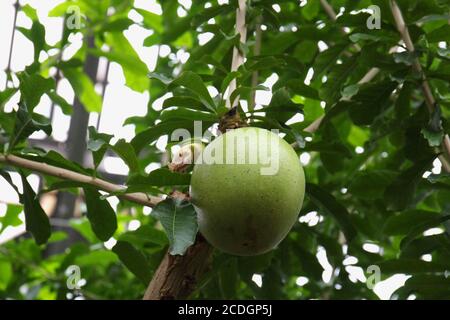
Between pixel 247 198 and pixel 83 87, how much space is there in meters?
1.05

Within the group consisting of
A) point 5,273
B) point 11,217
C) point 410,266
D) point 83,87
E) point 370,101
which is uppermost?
point 370,101

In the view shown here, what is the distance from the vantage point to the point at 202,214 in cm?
97

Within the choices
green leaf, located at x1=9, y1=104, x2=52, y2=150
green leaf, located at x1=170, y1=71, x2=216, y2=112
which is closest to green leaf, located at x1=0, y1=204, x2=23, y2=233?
green leaf, located at x1=9, y1=104, x2=52, y2=150

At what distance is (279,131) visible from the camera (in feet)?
3.70

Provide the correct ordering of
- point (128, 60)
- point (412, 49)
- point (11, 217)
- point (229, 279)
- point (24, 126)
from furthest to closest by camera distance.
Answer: point (11, 217) < point (128, 60) < point (229, 279) < point (412, 49) < point (24, 126)

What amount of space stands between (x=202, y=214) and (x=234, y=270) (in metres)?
0.58

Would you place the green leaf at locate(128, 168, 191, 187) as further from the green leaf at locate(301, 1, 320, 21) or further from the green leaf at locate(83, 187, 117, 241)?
the green leaf at locate(301, 1, 320, 21)

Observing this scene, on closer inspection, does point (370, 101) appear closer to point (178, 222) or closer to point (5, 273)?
point (178, 222)

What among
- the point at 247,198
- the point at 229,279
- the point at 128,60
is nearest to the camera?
the point at 247,198

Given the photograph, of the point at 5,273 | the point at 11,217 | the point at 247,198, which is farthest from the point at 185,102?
the point at 5,273

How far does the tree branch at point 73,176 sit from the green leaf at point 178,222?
7 cm

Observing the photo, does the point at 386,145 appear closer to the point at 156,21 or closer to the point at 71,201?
the point at 156,21

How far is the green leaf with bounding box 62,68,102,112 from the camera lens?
5.92 ft
